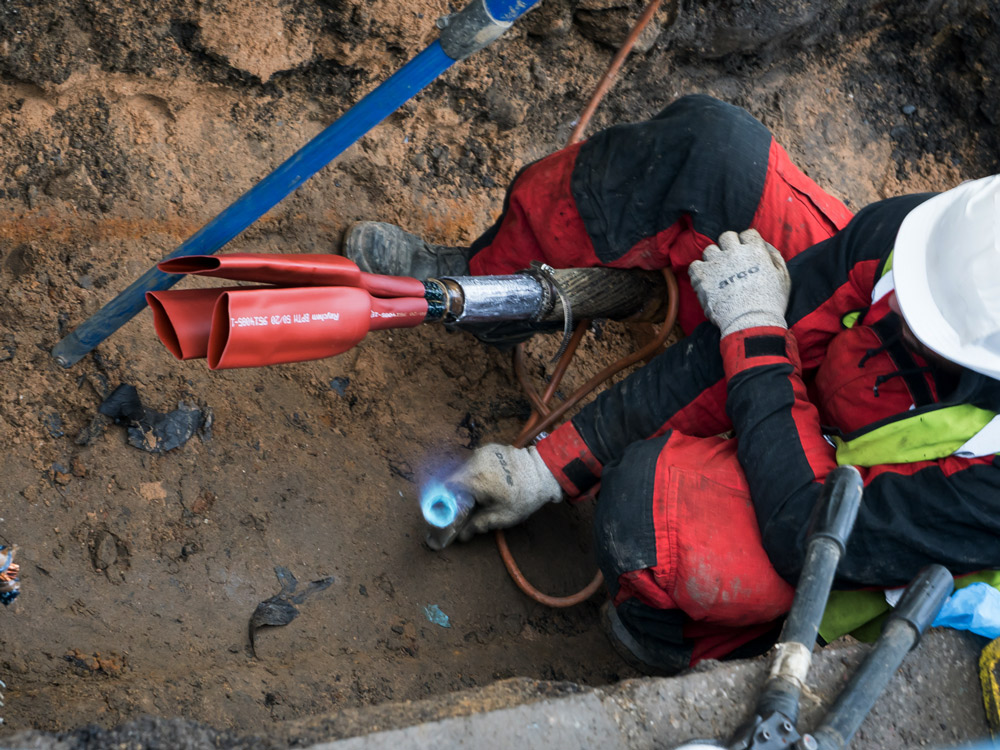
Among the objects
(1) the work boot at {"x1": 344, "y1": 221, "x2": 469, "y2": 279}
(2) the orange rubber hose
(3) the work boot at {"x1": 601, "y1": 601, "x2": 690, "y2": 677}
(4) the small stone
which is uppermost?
(1) the work boot at {"x1": 344, "y1": 221, "x2": 469, "y2": 279}

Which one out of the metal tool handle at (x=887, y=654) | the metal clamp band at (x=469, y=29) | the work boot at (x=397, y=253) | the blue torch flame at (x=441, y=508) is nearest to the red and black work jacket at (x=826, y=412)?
the metal tool handle at (x=887, y=654)

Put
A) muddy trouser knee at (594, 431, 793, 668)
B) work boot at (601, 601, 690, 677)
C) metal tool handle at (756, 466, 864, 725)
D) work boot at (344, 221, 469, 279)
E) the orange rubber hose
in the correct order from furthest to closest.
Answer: work boot at (344, 221, 469, 279) < the orange rubber hose < work boot at (601, 601, 690, 677) < muddy trouser knee at (594, 431, 793, 668) < metal tool handle at (756, 466, 864, 725)

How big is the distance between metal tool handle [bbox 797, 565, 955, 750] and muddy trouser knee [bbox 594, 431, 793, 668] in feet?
1.18

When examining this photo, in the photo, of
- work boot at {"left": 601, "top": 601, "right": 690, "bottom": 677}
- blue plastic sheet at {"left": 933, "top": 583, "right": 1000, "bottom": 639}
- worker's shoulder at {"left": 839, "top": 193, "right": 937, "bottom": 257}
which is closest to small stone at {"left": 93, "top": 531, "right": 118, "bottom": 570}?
work boot at {"left": 601, "top": 601, "right": 690, "bottom": 677}

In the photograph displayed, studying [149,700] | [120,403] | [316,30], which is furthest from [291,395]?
[316,30]

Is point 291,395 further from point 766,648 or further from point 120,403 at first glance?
point 766,648

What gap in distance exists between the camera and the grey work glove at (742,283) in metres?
1.89

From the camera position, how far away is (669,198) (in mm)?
2096

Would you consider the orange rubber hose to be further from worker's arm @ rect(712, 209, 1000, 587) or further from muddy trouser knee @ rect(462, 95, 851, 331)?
worker's arm @ rect(712, 209, 1000, 587)

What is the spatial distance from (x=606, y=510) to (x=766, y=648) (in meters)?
0.52

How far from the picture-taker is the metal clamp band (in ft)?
5.10

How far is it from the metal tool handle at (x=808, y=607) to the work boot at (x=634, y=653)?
2.42 feet

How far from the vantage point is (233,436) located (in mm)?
2086

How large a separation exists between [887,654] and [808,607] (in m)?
0.21
